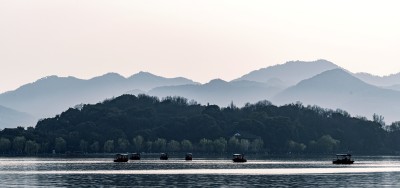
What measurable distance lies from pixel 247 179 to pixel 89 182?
103 ft

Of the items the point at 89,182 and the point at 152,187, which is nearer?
the point at 152,187

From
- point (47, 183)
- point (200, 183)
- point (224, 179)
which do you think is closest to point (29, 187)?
point (47, 183)

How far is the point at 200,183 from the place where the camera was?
14912cm

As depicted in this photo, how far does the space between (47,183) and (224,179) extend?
34052 millimetres

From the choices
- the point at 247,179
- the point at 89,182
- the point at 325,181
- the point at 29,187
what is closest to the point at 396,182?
the point at 325,181

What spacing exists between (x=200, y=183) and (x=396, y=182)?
36.2m

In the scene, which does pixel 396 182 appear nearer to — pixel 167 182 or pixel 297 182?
pixel 297 182

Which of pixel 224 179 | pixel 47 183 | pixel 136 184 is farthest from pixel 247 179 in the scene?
pixel 47 183

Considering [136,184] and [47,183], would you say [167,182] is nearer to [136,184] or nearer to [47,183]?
[136,184]

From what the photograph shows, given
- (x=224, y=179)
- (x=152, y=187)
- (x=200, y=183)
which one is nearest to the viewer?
(x=152, y=187)

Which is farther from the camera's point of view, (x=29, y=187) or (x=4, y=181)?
(x=4, y=181)

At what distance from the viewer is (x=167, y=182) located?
505 feet

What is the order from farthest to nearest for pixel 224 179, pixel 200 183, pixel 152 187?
pixel 224 179 < pixel 200 183 < pixel 152 187

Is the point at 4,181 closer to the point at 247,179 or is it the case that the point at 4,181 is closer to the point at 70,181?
the point at 70,181
